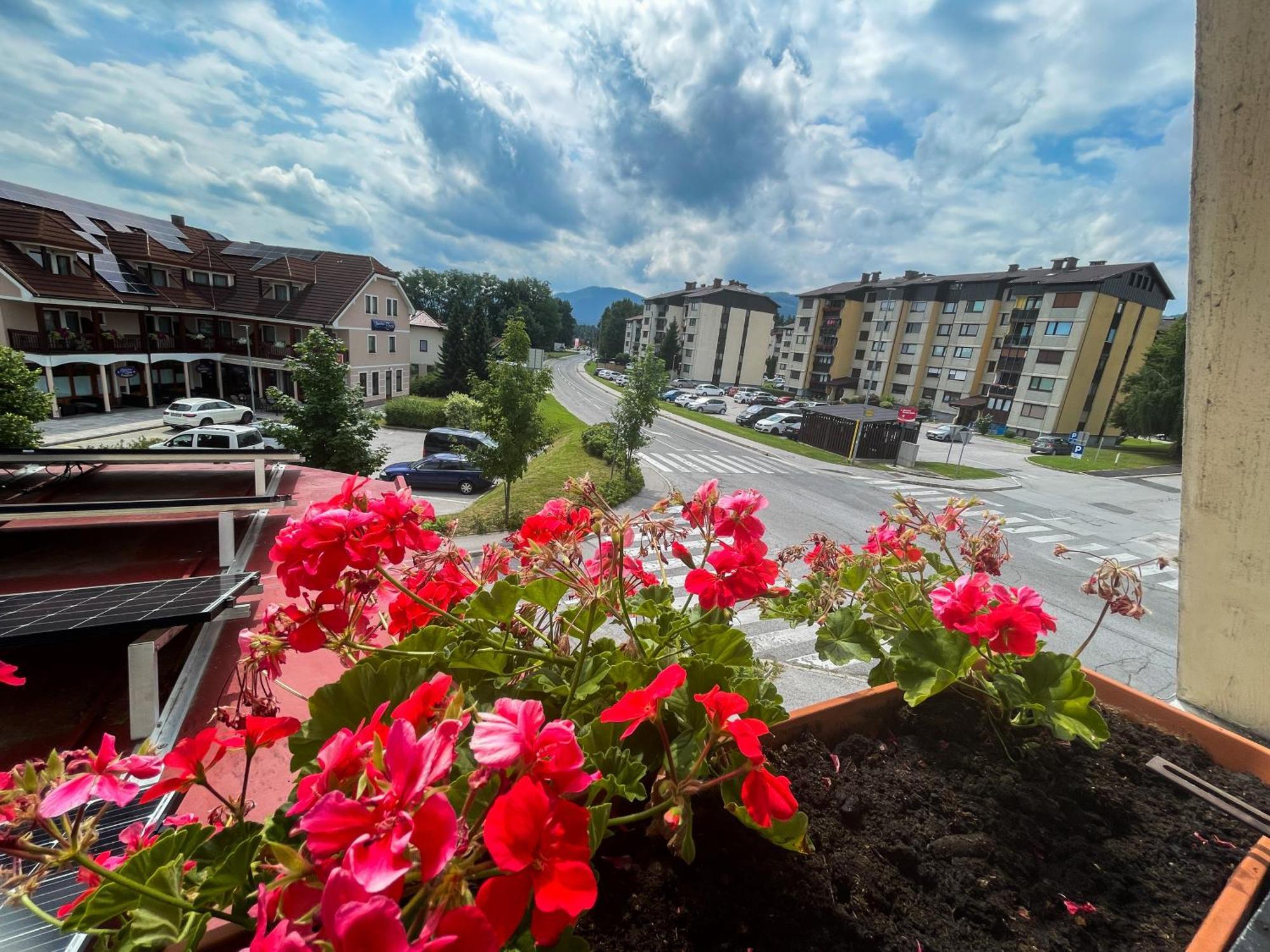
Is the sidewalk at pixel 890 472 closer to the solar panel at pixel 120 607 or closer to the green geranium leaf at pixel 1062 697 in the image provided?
the solar panel at pixel 120 607

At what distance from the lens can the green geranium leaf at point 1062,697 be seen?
1.40 metres

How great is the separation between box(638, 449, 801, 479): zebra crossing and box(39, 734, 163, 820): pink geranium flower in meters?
17.8

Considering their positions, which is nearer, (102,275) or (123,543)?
(123,543)

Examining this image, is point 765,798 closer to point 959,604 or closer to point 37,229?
point 959,604

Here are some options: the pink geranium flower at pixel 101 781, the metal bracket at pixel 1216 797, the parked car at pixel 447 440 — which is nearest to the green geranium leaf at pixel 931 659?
the metal bracket at pixel 1216 797

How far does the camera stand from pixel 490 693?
1178 millimetres

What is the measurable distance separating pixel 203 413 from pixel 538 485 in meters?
16.8

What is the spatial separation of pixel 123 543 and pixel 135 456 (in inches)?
34.9

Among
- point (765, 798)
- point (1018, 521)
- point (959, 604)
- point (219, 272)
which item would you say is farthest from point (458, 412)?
point (765, 798)

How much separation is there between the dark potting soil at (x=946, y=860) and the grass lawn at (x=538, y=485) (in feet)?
20.9

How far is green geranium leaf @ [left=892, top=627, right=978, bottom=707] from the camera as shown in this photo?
4.69 feet

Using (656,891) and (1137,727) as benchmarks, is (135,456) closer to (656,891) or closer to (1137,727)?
(656,891)

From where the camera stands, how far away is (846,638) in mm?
1714

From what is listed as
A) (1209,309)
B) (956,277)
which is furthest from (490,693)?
(956,277)
